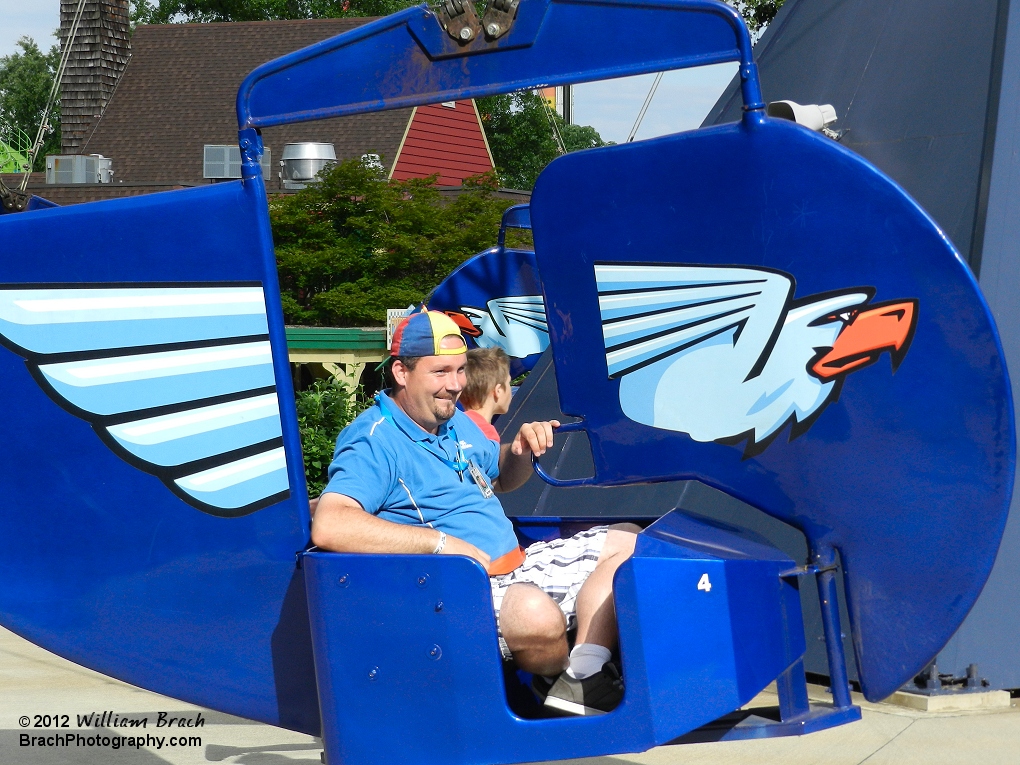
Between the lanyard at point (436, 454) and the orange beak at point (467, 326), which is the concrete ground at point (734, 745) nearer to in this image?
the lanyard at point (436, 454)

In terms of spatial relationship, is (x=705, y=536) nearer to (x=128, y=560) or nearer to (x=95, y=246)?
(x=128, y=560)

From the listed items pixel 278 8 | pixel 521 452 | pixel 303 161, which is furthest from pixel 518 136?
pixel 521 452

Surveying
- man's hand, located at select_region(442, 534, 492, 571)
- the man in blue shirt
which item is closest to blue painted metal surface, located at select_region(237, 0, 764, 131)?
the man in blue shirt

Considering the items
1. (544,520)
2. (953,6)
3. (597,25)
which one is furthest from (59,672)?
(953,6)


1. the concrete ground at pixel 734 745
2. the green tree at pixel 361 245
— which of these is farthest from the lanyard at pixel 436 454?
the green tree at pixel 361 245

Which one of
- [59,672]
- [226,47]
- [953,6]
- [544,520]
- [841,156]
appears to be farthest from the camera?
[226,47]

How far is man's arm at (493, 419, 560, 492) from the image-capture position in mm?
3260

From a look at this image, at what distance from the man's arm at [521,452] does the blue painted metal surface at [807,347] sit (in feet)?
1.57

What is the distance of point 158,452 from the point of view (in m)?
2.64

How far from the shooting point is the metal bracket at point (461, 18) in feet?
8.38

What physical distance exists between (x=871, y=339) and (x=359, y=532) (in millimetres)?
1206

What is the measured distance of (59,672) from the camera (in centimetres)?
550

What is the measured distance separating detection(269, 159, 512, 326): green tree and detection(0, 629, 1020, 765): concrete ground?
239 inches

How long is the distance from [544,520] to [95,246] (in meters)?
1.57
